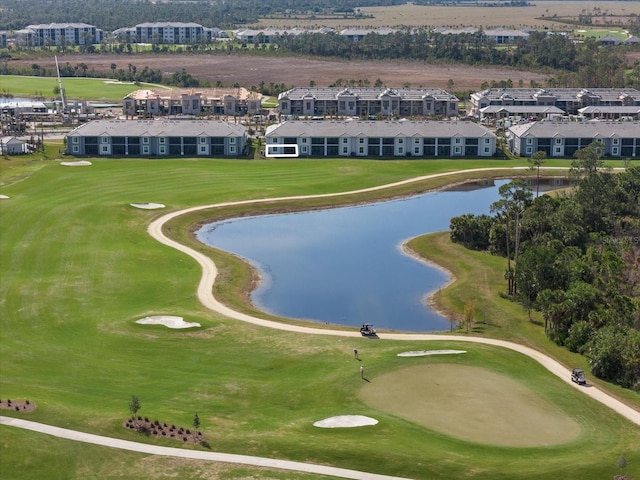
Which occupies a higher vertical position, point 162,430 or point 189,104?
point 189,104

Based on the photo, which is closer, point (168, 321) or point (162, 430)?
point (162, 430)

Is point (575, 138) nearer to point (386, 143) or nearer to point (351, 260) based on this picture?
point (386, 143)

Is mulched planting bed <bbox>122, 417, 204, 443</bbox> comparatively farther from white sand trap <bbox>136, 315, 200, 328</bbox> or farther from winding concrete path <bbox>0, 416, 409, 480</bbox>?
white sand trap <bbox>136, 315, 200, 328</bbox>

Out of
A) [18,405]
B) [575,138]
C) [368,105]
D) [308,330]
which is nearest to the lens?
[18,405]

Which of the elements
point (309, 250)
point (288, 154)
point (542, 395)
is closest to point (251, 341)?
point (542, 395)

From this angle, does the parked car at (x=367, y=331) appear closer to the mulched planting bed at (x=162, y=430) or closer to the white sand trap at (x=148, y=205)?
the mulched planting bed at (x=162, y=430)

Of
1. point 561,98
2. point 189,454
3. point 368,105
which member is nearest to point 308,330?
point 189,454

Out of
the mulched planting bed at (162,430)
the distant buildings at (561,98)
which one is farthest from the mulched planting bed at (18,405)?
the distant buildings at (561,98)
